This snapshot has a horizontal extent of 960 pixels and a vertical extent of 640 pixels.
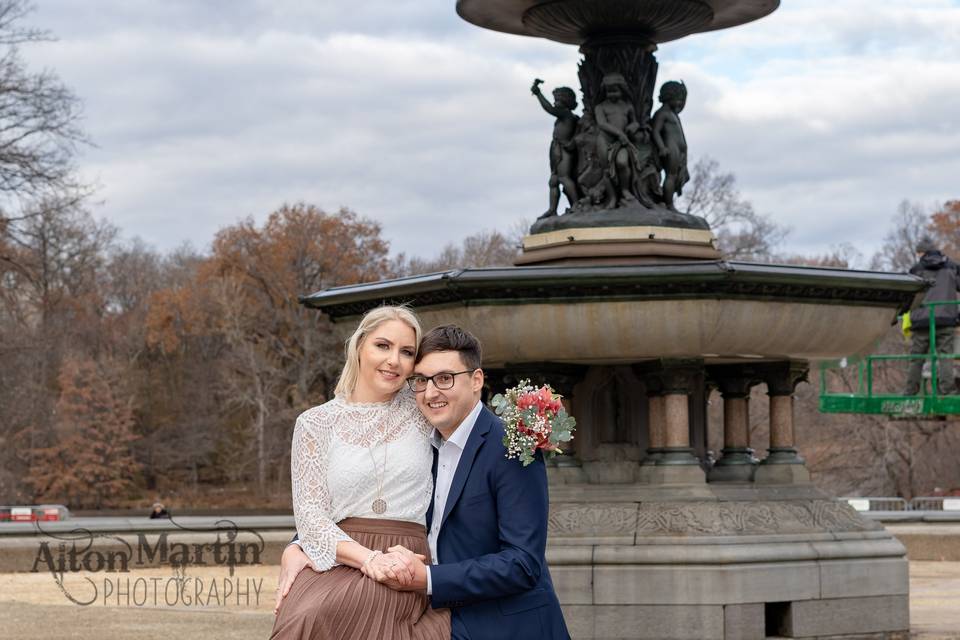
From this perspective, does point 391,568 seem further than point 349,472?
No

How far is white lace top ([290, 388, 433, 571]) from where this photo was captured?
16.4 feet

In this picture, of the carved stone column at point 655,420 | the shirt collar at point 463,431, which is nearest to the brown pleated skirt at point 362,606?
the shirt collar at point 463,431

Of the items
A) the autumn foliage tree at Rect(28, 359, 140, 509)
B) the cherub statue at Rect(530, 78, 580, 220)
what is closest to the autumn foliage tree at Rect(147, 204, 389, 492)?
the autumn foliage tree at Rect(28, 359, 140, 509)

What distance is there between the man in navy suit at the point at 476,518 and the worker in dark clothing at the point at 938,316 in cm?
1577

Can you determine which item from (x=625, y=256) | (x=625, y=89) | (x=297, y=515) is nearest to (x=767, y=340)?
(x=625, y=256)

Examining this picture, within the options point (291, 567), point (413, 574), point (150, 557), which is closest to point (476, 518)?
point (413, 574)

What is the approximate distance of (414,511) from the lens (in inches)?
198

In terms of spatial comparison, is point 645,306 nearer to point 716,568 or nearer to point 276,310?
point 716,568

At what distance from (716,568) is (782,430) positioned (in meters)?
2.30

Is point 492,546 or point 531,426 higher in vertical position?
point 531,426

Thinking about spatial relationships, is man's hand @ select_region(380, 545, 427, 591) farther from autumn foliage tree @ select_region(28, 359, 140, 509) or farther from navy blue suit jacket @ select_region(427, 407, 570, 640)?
autumn foliage tree @ select_region(28, 359, 140, 509)

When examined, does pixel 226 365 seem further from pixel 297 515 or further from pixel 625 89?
pixel 297 515

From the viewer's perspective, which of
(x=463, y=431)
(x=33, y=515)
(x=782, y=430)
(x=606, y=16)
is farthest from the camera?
(x=33, y=515)

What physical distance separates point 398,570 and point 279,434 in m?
54.1
